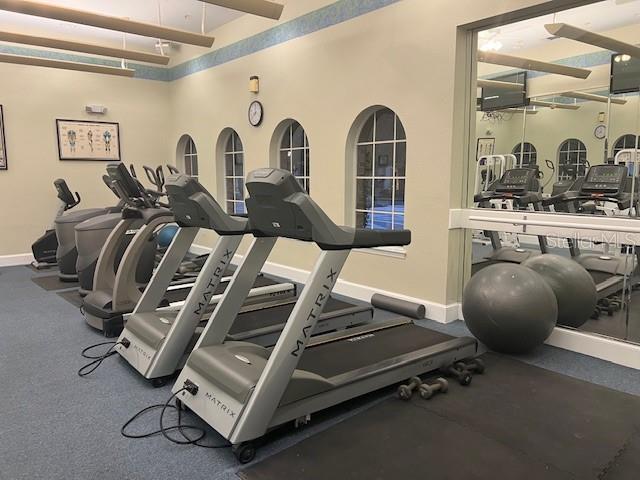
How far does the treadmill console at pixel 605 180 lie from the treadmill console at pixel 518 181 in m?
0.51

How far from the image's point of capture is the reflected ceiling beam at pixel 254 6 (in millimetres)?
4211

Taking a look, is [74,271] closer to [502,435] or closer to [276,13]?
[276,13]

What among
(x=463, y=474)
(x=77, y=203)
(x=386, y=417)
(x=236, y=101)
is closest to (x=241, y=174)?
(x=236, y=101)

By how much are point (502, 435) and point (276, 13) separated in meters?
Result: 4.03

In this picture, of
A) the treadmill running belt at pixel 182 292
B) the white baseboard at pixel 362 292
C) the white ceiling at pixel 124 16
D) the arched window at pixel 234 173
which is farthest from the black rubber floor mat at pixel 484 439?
the white ceiling at pixel 124 16

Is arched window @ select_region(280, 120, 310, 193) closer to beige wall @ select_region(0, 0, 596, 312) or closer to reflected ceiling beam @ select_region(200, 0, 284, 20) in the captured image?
beige wall @ select_region(0, 0, 596, 312)

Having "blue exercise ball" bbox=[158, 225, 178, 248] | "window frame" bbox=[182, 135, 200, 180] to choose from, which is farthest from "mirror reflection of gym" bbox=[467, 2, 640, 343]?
"window frame" bbox=[182, 135, 200, 180]

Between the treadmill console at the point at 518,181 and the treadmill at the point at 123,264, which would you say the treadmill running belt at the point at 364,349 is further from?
the treadmill console at the point at 518,181

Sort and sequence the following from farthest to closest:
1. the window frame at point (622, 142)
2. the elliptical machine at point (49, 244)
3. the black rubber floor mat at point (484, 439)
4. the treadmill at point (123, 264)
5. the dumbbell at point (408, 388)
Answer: the elliptical machine at point (49, 244) < the treadmill at point (123, 264) < the window frame at point (622, 142) < the dumbbell at point (408, 388) < the black rubber floor mat at point (484, 439)

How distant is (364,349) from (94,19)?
14.1 feet

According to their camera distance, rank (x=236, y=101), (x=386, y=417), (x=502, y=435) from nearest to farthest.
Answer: (x=502, y=435)
(x=386, y=417)
(x=236, y=101)

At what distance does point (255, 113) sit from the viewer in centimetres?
636

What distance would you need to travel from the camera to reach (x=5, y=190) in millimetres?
6961

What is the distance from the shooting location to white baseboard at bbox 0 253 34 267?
7031 mm
